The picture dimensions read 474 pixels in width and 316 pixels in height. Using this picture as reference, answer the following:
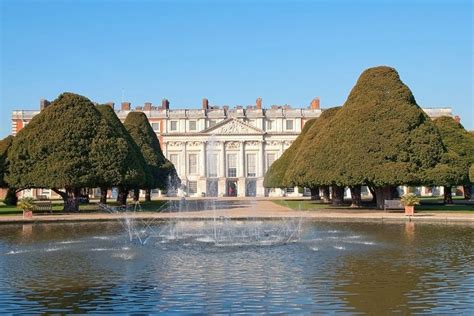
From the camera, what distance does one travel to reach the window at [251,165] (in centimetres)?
8862

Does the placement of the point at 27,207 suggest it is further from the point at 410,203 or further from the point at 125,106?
the point at 125,106

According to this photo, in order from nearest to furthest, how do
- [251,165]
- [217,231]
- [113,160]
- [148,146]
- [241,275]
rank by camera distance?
[241,275], [217,231], [113,160], [148,146], [251,165]

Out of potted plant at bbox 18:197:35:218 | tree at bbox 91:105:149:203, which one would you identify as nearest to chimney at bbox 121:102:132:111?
tree at bbox 91:105:149:203

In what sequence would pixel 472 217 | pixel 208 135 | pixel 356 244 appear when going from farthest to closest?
pixel 208 135 < pixel 472 217 < pixel 356 244

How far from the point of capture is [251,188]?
8738cm

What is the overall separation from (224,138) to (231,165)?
4302mm

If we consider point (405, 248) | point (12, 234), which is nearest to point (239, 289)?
point (405, 248)

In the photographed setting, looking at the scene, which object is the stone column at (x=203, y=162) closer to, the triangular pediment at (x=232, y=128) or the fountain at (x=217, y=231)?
the triangular pediment at (x=232, y=128)

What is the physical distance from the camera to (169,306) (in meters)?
9.25

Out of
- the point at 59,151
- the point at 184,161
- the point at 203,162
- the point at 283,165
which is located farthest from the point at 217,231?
the point at 184,161

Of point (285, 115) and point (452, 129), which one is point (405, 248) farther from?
point (285, 115)

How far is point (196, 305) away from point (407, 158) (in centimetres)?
2469

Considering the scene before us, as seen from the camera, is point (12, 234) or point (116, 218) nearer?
point (12, 234)

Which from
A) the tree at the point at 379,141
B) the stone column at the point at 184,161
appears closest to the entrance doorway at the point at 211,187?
the stone column at the point at 184,161
